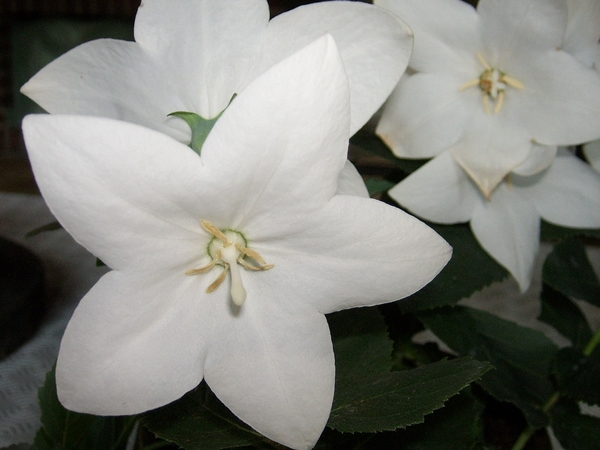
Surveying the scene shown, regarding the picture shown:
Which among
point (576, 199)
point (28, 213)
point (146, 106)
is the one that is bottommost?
point (28, 213)

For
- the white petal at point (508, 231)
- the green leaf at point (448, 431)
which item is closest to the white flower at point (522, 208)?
the white petal at point (508, 231)

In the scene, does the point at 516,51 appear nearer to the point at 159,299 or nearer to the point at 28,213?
the point at 159,299

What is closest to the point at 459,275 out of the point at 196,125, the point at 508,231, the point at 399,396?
the point at 508,231

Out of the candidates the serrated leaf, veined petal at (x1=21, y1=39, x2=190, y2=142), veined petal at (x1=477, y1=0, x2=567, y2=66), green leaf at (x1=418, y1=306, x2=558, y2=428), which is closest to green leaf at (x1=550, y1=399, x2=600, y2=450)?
green leaf at (x1=418, y1=306, x2=558, y2=428)

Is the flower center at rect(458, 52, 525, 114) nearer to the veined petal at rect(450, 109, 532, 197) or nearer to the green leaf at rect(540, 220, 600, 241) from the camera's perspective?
the veined petal at rect(450, 109, 532, 197)


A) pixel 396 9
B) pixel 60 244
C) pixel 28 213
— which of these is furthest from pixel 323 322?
pixel 28 213

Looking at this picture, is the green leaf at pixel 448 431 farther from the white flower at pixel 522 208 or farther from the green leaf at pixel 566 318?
the green leaf at pixel 566 318

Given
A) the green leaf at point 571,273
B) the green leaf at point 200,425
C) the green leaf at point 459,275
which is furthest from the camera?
the green leaf at point 571,273
